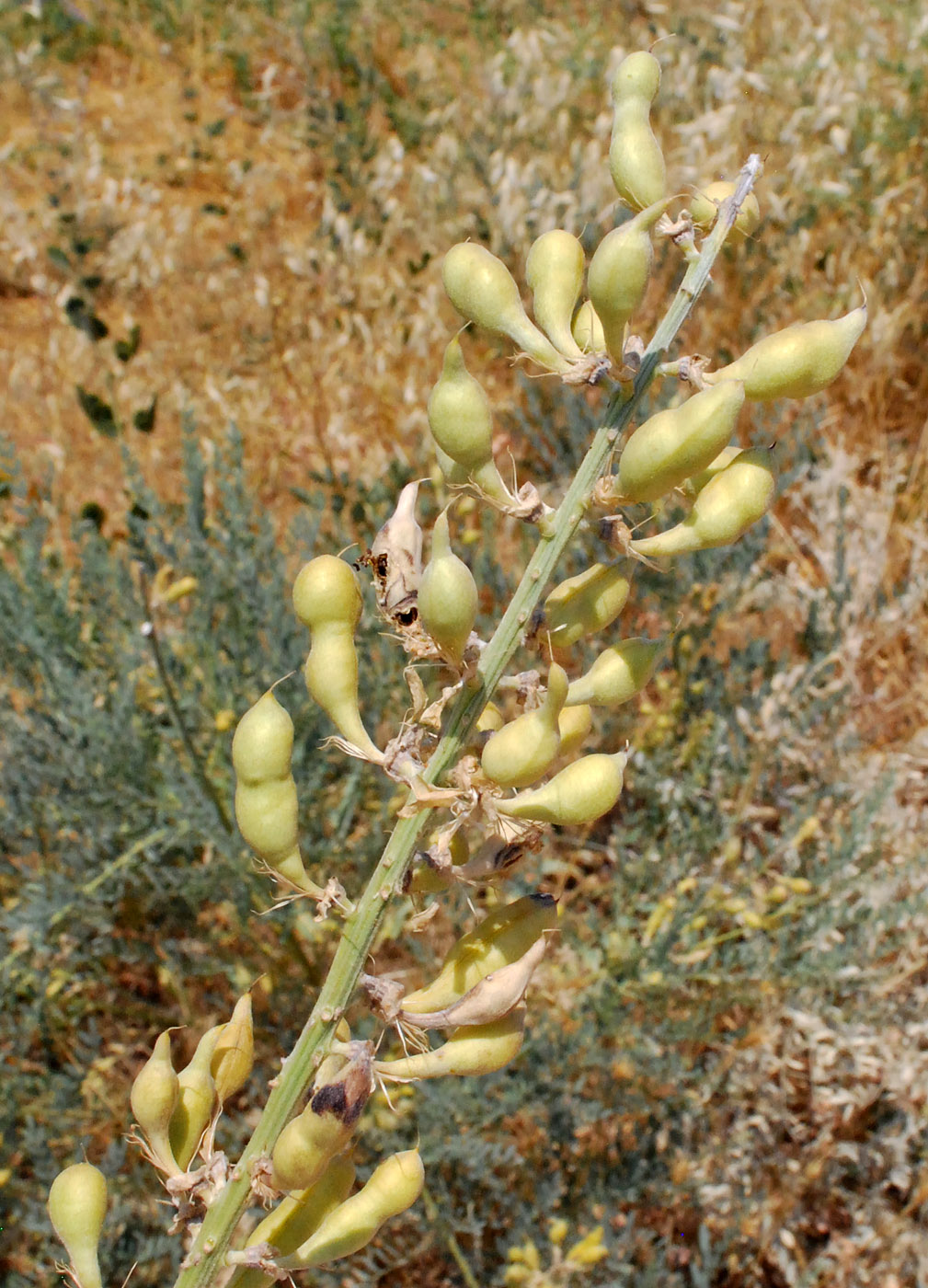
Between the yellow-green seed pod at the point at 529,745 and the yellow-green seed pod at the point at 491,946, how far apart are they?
135 millimetres

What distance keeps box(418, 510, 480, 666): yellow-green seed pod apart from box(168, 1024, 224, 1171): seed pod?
1.74ft

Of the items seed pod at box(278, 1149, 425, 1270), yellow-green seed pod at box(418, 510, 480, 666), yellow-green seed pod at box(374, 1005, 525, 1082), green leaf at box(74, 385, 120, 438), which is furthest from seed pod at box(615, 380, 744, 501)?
green leaf at box(74, 385, 120, 438)

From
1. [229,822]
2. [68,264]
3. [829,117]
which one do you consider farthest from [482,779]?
[829,117]

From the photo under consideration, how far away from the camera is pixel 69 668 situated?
2760 mm

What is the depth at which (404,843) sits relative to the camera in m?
0.99

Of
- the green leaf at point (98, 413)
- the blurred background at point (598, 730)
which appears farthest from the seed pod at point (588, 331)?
the green leaf at point (98, 413)

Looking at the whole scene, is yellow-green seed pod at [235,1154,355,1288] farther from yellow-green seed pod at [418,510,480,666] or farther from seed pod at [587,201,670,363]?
seed pod at [587,201,670,363]

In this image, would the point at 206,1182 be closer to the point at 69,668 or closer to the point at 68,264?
the point at 69,668

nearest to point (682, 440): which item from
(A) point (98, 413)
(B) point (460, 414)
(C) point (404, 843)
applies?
(B) point (460, 414)

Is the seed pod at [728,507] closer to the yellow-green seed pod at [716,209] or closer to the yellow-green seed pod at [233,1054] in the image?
the yellow-green seed pod at [716,209]

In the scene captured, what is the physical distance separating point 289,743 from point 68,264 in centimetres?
253

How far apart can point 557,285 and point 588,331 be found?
0.05m

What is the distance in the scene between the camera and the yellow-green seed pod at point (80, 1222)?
3.43ft

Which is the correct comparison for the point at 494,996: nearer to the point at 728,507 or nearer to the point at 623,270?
the point at 728,507
